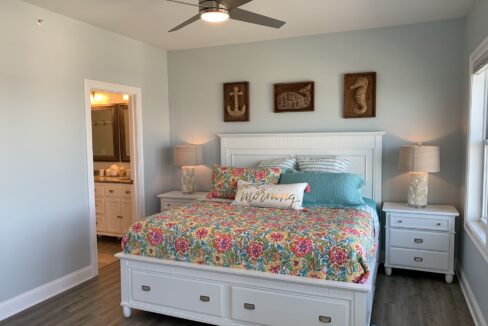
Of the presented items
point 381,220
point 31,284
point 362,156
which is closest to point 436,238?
point 381,220

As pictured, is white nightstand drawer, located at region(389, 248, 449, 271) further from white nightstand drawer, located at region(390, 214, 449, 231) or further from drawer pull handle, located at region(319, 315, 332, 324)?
drawer pull handle, located at region(319, 315, 332, 324)

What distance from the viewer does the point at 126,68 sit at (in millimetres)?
4289

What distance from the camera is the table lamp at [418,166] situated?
11.7 ft

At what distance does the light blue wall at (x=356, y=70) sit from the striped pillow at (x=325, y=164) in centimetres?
40

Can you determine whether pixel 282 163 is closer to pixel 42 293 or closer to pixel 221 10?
pixel 221 10

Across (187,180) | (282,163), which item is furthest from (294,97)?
(187,180)

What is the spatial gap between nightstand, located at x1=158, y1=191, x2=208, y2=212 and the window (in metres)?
2.72

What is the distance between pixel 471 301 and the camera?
303 centimetres

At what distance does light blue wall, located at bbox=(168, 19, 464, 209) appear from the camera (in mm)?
3842

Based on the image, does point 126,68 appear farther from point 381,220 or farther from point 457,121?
point 457,121

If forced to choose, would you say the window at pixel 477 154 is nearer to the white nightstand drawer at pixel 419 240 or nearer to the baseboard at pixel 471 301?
the white nightstand drawer at pixel 419 240

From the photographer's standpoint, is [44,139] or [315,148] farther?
[315,148]

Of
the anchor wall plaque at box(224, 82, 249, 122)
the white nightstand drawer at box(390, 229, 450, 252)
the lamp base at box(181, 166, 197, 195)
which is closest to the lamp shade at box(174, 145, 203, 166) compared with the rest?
the lamp base at box(181, 166, 197, 195)

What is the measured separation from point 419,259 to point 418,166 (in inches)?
34.7
